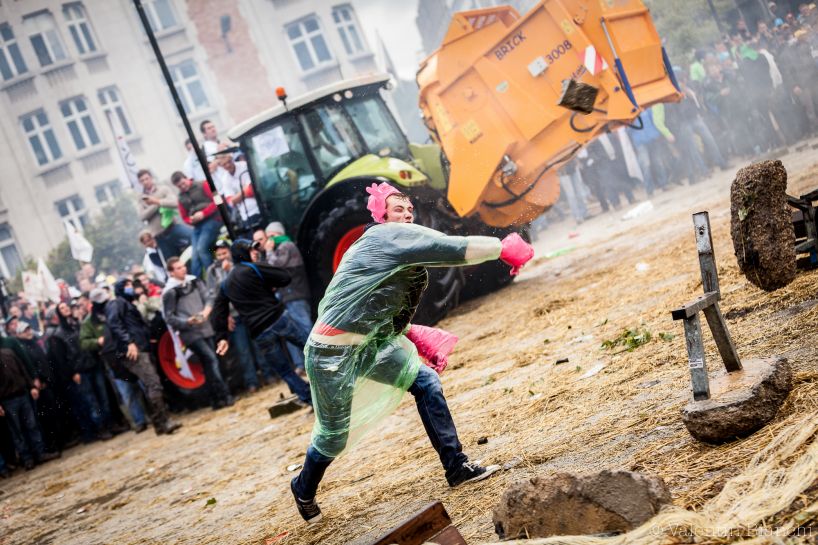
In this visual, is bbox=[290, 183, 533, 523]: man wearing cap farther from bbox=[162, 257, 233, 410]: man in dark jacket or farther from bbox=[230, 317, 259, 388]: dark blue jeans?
bbox=[230, 317, 259, 388]: dark blue jeans

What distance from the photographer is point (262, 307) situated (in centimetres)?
724

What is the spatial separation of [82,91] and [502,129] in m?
23.8

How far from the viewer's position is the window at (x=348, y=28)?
30.0 meters

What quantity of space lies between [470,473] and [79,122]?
28238 mm

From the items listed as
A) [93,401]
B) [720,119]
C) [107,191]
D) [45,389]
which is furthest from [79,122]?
[720,119]

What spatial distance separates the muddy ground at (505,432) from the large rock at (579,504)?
0.19 meters

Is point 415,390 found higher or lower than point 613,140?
lower

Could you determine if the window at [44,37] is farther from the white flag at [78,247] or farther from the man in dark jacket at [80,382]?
the man in dark jacket at [80,382]

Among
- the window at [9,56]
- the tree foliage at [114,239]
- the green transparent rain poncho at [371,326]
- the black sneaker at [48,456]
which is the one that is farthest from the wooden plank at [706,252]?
the window at [9,56]

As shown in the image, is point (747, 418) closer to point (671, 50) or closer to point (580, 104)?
point (580, 104)

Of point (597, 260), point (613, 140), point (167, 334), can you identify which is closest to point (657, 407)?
point (597, 260)

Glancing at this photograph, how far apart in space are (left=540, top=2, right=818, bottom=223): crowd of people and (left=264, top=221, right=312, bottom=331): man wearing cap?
25.6 feet

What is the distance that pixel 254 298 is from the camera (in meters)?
7.22

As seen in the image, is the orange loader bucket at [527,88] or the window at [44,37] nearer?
the orange loader bucket at [527,88]
